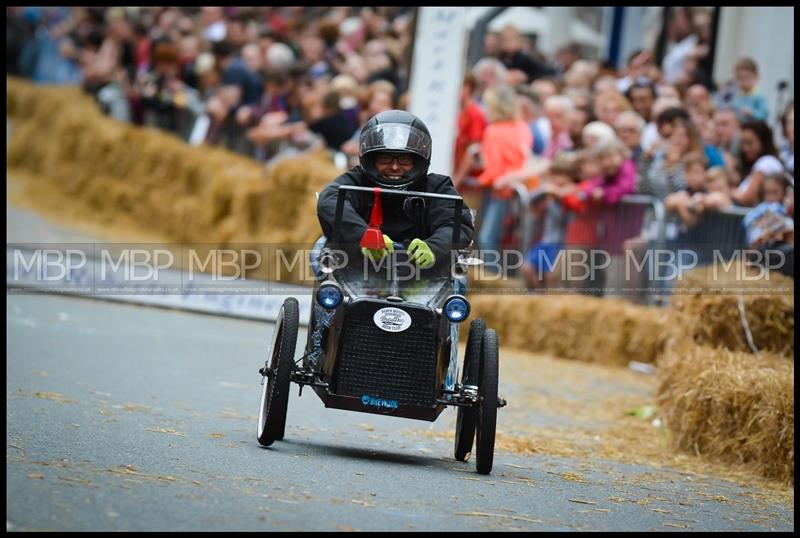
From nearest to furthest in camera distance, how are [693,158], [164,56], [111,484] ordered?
[111,484] → [693,158] → [164,56]

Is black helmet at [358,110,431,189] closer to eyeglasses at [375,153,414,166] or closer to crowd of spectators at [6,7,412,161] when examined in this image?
eyeglasses at [375,153,414,166]

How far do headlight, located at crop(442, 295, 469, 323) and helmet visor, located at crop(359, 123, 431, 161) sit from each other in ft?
3.35

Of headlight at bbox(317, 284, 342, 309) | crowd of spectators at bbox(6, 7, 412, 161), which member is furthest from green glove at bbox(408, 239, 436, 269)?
crowd of spectators at bbox(6, 7, 412, 161)

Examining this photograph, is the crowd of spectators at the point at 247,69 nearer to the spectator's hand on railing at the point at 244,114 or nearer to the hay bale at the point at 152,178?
the spectator's hand on railing at the point at 244,114

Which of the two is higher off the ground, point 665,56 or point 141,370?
point 665,56

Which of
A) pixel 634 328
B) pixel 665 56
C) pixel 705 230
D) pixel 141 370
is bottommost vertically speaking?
pixel 141 370

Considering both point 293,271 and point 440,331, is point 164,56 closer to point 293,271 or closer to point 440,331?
point 293,271

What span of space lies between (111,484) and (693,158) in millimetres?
10137

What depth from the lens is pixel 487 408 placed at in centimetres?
823

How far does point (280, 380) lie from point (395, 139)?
5.41 feet

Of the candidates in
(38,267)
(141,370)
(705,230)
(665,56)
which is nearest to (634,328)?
(705,230)

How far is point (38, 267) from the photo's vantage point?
701 inches

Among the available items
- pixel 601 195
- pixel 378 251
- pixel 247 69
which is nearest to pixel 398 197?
pixel 378 251

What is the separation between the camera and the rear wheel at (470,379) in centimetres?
881
